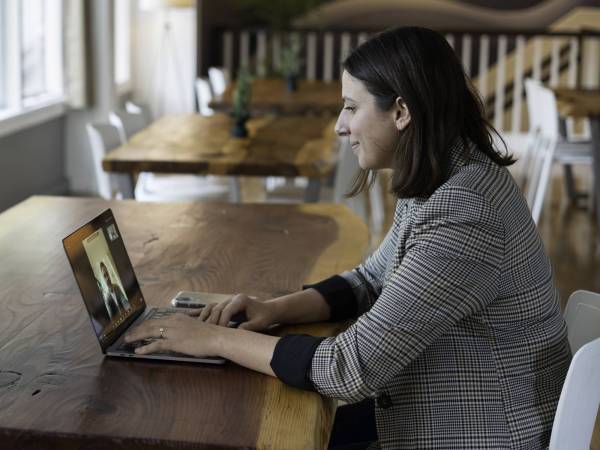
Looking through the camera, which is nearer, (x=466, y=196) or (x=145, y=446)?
(x=145, y=446)

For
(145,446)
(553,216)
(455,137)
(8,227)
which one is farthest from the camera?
(553,216)

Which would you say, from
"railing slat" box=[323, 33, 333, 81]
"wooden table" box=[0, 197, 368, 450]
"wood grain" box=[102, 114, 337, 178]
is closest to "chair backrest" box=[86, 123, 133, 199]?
"wood grain" box=[102, 114, 337, 178]

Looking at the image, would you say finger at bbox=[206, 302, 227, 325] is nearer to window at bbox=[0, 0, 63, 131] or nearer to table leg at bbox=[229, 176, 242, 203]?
table leg at bbox=[229, 176, 242, 203]

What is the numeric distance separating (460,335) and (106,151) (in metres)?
→ 2.77

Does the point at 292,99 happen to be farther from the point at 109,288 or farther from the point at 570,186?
the point at 109,288

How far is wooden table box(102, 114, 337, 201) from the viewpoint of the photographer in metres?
3.76

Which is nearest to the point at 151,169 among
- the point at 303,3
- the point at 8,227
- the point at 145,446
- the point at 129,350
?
the point at 8,227

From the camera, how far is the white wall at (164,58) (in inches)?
333

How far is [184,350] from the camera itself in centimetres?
160

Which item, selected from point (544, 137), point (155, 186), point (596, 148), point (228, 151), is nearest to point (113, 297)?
point (228, 151)

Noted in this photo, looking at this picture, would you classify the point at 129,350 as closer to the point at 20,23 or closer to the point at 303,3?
the point at 20,23

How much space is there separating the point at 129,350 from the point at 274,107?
4432 mm

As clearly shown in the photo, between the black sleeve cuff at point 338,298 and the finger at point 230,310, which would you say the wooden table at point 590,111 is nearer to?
the black sleeve cuff at point 338,298

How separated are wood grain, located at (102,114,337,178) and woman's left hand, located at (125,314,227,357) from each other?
210 centimetres
